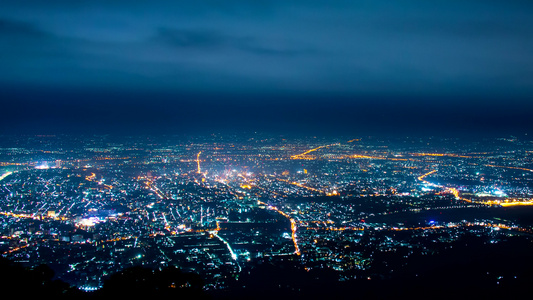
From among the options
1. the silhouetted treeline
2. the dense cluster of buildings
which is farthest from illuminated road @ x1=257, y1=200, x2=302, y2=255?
the silhouetted treeline

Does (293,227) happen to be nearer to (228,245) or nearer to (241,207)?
(228,245)

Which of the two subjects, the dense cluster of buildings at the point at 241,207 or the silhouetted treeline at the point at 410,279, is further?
the dense cluster of buildings at the point at 241,207

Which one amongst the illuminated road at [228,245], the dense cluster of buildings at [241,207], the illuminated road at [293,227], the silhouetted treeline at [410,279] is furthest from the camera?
the illuminated road at [293,227]

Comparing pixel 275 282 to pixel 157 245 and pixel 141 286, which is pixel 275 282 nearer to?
pixel 157 245

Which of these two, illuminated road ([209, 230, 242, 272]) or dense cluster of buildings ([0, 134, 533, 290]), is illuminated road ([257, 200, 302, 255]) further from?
illuminated road ([209, 230, 242, 272])

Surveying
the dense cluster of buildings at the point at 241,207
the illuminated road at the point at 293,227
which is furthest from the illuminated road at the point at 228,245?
the illuminated road at the point at 293,227

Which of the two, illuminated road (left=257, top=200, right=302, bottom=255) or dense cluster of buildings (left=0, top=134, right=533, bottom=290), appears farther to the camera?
illuminated road (left=257, top=200, right=302, bottom=255)

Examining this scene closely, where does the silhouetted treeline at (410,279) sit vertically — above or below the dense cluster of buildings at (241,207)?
below

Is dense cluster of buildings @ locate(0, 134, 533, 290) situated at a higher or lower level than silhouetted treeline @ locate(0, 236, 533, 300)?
higher

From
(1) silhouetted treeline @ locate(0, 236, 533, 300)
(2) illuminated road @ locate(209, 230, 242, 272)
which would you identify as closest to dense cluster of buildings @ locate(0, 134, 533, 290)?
→ (2) illuminated road @ locate(209, 230, 242, 272)

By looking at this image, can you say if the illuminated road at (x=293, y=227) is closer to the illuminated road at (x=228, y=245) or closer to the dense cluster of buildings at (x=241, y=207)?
the dense cluster of buildings at (x=241, y=207)

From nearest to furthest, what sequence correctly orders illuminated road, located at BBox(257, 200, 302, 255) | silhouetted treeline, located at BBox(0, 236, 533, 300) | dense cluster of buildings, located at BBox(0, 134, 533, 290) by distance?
silhouetted treeline, located at BBox(0, 236, 533, 300)
dense cluster of buildings, located at BBox(0, 134, 533, 290)
illuminated road, located at BBox(257, 200, 302, 255)

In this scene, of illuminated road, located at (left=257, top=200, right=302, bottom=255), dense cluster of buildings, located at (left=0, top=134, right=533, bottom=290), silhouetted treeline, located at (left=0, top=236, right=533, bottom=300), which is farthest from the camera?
illuminated road, located at (left=257, top=200, right=302, bottom=255)
